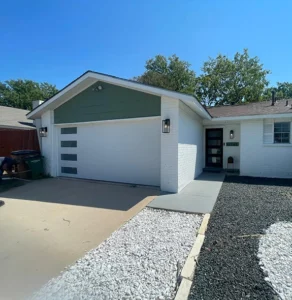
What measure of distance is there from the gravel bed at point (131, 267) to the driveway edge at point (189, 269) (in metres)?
0.09

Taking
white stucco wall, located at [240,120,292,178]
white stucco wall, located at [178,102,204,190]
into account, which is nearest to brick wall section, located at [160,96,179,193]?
white stucco wall, located at [178,102,204,190]

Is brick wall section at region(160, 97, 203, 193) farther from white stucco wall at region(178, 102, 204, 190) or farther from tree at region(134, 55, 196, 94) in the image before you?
tree at region(134, 55, 196, 94)

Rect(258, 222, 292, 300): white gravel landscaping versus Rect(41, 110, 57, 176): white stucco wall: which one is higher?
Rect(41, 110, 57, 176): white stucco wall

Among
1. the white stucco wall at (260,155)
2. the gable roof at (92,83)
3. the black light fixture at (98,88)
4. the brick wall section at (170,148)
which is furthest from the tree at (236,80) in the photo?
the brick wall section at (170,148)

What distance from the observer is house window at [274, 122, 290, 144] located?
8570 millimetres

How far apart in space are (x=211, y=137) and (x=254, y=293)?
9700 mm

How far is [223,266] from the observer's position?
2521 mm

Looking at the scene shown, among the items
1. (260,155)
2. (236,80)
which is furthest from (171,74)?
(260,155)

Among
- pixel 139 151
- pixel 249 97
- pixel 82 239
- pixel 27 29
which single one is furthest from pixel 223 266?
pixel 249 97

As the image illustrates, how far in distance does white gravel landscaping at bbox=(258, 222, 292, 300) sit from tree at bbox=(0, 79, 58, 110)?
35255mm

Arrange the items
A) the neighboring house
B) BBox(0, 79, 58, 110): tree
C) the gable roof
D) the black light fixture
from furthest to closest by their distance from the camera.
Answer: BBox(0, 79, 58, 110): tree → the neighboring house → the black light fixture → the gable roof

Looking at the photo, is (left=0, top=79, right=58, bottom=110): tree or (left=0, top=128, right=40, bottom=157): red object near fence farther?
(left=0, top=79, right=58, bottom=110): tree

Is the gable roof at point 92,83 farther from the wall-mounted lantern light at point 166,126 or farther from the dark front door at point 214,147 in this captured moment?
the dark front door at point 214,147

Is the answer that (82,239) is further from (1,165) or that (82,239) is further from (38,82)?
(38,82)
